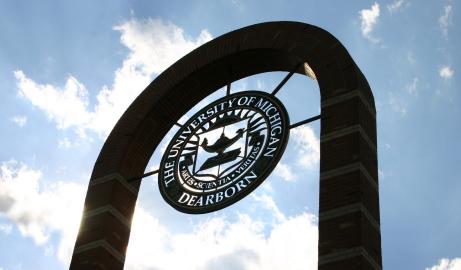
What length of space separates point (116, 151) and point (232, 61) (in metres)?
3.17

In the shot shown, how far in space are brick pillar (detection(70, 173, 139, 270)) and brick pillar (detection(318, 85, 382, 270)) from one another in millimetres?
4721

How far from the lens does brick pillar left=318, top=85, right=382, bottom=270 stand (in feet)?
47.5

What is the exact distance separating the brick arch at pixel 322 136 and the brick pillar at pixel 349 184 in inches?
0.7

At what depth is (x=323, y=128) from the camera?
16734mm

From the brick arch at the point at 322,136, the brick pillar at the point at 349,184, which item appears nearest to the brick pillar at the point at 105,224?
the brick arch at the point at 322,136

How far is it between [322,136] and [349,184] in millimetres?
1492

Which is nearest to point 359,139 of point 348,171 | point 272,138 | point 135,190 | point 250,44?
point 348,171

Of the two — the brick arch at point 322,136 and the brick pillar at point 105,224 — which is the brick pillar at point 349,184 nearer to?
the brick arch at point 322,136

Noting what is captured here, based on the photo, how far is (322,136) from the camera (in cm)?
1658

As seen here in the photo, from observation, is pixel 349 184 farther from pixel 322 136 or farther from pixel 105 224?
pixel 105 224

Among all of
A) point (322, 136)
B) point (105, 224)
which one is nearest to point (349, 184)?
point (322, 136)

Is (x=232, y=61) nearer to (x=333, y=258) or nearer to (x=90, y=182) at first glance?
(x=90, y=182)

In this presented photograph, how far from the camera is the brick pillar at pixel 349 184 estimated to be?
47.5 ft

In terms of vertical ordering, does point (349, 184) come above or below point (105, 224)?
below
